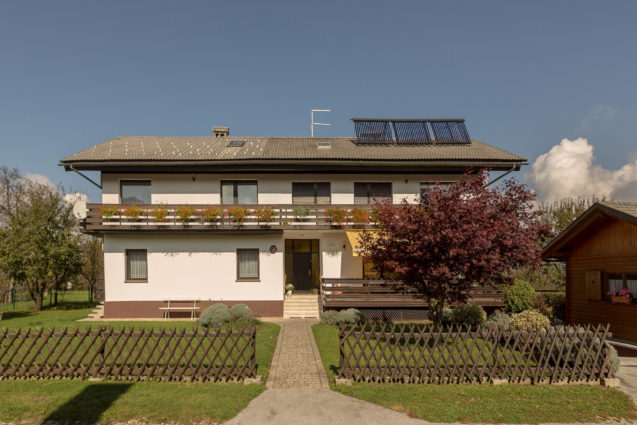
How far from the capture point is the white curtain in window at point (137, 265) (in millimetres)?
19641

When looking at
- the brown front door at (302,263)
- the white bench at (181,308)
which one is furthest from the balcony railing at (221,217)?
the white bench at (181,308)

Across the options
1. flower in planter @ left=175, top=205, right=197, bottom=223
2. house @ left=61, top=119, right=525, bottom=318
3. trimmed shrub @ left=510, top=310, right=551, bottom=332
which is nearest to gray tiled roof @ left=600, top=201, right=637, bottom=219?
trimmed shrub @ left=510, top=310, right=551, bottom=332

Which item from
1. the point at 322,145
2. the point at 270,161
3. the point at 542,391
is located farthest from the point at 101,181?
the point at 542,391

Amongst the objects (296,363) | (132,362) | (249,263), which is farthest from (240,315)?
(132,362)

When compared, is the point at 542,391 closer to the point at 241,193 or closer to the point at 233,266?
the point at 233,266

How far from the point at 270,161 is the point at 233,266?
19.7ft

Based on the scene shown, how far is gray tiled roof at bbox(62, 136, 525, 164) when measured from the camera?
20.0 meters

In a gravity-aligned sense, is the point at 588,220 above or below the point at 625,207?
below

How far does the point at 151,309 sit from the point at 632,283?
2162 cm

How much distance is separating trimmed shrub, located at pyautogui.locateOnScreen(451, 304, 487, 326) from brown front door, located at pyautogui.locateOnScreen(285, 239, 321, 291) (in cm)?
831

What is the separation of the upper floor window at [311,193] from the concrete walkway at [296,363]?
7722 millimetres

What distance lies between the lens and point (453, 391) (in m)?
8.38

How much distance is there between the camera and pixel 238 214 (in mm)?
18906

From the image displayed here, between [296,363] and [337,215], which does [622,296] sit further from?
[296,363]
